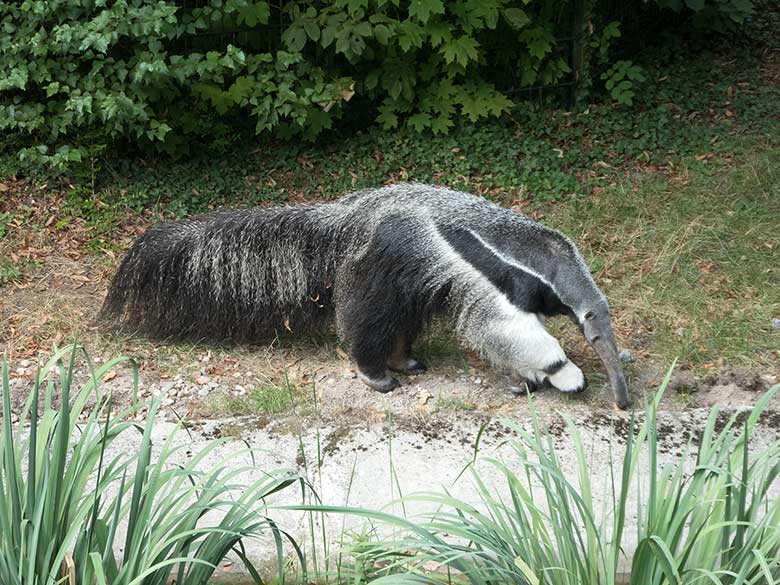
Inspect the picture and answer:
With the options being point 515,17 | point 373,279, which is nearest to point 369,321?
point 373,279

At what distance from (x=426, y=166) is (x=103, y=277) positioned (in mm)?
3004

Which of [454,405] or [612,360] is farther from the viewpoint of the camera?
[454,405]

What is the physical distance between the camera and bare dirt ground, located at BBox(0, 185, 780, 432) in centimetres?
508

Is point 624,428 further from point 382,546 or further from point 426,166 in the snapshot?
point 426,166

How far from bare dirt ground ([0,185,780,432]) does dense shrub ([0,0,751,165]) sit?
64.8 inches

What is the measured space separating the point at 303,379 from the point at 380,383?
46cm

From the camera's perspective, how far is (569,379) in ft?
16.7

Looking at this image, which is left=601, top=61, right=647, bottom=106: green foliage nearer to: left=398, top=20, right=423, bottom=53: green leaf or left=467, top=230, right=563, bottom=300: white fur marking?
left=398, top=20, right=423, bottom=53: green leaf

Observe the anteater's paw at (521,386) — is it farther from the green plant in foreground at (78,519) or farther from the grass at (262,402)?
the green plant in foreground at (78,519)

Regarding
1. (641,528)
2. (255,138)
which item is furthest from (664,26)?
(641,528)

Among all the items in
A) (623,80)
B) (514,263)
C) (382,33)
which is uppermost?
(382,33)

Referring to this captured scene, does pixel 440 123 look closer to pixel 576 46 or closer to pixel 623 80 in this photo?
pixel 576 46

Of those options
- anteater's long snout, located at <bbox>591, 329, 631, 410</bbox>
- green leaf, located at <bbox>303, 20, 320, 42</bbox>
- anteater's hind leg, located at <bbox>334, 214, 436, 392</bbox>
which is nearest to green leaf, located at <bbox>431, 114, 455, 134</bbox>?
green leaf, located at <bbox>303, 20, 320, 42</bbox>

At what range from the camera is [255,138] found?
27.5ft
